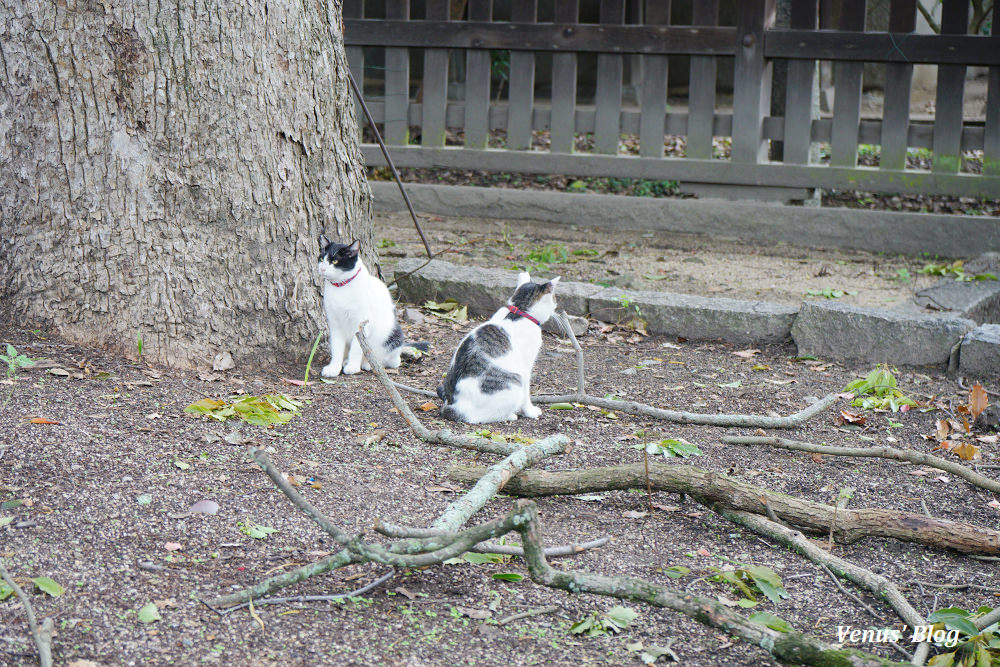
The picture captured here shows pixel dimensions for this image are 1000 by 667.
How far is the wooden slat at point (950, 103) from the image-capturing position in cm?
723

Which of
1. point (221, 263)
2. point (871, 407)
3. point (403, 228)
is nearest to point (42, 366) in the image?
point (221, 263)

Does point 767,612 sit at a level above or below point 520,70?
below

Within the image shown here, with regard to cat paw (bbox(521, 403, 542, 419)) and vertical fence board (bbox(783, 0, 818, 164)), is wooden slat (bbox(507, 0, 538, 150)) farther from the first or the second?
cat paw (bbox(521, 403, 542, 419))

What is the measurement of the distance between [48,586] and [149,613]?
270 mm

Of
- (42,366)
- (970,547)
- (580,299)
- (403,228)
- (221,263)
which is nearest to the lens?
(970,547)

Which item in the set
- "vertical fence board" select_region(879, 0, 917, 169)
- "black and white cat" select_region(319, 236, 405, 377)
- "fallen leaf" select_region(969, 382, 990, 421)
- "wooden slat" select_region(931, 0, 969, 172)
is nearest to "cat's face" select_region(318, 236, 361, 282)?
"black and white cat" select_region(319, 236, 405, 377)

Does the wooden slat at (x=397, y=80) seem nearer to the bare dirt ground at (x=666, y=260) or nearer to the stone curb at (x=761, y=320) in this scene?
the bare dirt ground at (x=666, y=260)

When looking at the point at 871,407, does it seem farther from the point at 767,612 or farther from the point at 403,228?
the point at 403,228

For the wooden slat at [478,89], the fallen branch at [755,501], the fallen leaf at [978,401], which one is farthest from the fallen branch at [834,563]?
the wooden slat at [478,89]

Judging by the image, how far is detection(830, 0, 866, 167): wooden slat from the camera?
7512 mm

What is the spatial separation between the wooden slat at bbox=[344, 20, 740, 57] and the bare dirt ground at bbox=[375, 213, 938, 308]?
152cm

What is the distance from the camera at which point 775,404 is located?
4316mm

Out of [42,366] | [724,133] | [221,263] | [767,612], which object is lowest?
[767,612]

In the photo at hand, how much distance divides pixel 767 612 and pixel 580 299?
3.16 meters
